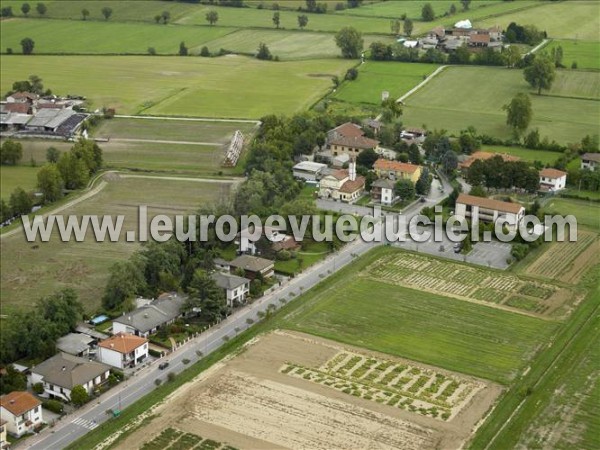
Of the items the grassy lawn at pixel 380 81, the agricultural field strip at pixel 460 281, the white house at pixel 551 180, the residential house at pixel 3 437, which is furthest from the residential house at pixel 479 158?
the residential house at pixel 3 437

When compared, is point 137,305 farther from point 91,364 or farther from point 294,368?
point 294,368

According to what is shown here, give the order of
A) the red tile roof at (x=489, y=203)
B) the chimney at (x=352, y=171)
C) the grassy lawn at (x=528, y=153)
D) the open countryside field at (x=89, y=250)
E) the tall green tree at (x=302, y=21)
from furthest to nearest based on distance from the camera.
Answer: the tall green tree at (x=302, y=21)
the grassy lawn at (x=528, y=153)
the chimney at (x=352, y=171)
the red tile roof at (x=489, y=203)
the open countryside field at (x=89, y=250)

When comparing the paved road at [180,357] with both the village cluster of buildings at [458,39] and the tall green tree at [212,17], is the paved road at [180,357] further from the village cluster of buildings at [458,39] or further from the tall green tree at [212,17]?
the tall green tree at [212,17]

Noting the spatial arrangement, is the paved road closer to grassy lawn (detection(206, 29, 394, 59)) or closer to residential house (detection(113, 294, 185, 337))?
residential house (detection(113, 294, 185, 337))

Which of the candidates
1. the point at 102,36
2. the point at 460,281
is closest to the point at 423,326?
the point at 460,281

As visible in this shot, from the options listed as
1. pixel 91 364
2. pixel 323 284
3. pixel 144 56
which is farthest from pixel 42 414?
pixel 144 56
